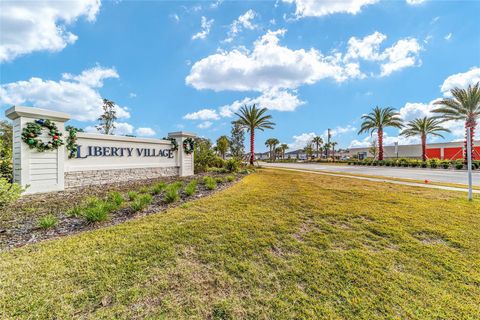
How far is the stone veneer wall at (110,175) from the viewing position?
783 centimetres

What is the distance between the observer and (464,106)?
904 inches

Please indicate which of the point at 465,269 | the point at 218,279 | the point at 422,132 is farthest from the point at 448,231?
the point at 422,132

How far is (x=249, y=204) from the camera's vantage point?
5617 millimetres

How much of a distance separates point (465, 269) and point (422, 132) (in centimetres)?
3729

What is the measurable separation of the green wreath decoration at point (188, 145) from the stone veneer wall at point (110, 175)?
1.41 m

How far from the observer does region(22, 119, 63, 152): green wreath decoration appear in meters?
6.54

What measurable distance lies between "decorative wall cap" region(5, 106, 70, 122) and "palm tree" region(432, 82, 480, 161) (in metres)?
33.9

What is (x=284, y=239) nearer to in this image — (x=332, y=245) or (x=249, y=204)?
(x=332, y=245)

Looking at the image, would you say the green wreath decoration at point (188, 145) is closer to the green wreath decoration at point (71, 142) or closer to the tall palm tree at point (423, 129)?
the green wreath decoration at point (71, 142)

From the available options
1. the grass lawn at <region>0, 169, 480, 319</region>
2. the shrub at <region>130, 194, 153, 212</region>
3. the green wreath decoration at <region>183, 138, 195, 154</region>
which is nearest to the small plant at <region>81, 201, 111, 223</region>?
the grass lawn at <region>0, 169, 480, 319</region>

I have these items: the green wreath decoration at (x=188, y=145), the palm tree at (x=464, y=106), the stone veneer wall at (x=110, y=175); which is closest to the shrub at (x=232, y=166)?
the green wreath decoration at (x=188, y=145)

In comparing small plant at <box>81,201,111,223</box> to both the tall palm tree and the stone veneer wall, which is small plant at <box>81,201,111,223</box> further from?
the tall palm tree

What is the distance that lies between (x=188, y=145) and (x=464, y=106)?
30385 millimetres

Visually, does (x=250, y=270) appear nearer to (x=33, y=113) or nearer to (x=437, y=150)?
(x=33, y=113)
